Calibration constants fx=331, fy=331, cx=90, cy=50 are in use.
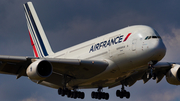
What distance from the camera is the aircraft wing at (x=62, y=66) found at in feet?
99.3

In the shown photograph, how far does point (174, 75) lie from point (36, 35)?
73.6 ft

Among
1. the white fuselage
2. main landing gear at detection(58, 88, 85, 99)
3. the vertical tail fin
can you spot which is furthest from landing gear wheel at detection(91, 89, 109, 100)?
the vertical tail fin

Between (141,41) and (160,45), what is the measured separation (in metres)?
1.73

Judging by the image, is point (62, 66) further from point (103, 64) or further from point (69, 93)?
point (69, 93)

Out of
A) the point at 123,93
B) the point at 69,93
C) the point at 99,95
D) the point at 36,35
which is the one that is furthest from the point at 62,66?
the point at 36,35

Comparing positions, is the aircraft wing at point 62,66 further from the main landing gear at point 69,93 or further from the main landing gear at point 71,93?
the main landing gear at point 71,93

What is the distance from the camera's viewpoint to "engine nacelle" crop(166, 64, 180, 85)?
118ft

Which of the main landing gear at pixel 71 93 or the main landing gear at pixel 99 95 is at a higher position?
the main landing gear at pixel 71 93

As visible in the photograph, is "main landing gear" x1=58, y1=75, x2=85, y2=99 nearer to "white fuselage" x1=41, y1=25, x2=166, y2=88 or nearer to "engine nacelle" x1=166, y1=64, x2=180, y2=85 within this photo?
"white fuselage" x1=41, y1=25, x2=166, y2=88

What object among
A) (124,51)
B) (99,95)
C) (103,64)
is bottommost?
(99,95)

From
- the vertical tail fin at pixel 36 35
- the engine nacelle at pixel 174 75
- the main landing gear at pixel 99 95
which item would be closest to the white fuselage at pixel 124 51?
the main landing gear at pixel 99 95

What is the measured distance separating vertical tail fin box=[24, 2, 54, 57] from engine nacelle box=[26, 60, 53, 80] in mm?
15606

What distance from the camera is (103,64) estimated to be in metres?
31.1

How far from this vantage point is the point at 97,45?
33.1 m
